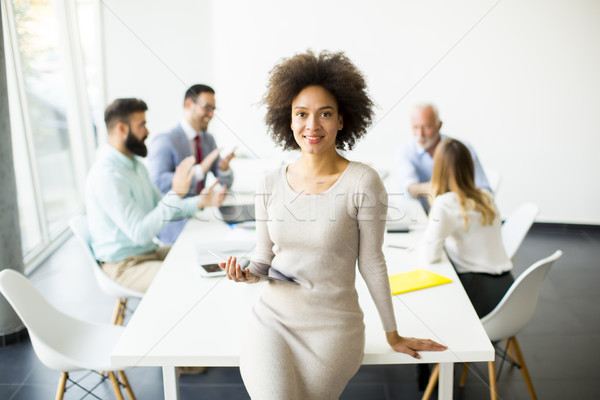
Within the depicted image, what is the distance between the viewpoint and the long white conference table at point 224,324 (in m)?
1.42

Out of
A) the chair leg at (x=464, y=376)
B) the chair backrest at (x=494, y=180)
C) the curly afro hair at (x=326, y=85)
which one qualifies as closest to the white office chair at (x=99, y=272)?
the curly afro hair at (x=326, y=85)

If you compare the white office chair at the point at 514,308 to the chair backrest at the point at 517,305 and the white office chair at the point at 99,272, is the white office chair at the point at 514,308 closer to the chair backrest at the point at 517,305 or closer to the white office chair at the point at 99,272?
A: the chair backrest at the point at 517,305

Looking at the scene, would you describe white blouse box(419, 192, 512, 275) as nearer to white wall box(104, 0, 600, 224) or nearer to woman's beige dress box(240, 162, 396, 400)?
woman's beige dress box(240, 162, 396, 400)

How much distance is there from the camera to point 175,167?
306 cm

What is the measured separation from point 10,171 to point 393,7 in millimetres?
2877

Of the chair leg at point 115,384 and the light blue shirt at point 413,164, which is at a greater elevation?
the light blue shirt at point 413,164

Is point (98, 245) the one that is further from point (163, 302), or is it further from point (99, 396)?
point (163, 302)

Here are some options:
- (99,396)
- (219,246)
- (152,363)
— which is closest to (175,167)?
(219,246)

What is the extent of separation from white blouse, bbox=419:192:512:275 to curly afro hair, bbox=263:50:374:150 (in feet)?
2.54

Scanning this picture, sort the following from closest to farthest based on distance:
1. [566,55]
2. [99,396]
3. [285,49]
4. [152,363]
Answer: [152,363]
[99,396]
[566,55]
[285,49]

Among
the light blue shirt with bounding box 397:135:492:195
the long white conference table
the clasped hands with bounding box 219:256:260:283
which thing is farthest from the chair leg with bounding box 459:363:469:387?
the clasped hands with bounding box 219:256:260:283

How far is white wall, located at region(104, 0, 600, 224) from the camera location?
402 centimetres

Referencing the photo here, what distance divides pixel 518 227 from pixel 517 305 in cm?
76

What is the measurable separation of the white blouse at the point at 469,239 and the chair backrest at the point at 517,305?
11.9 inches
